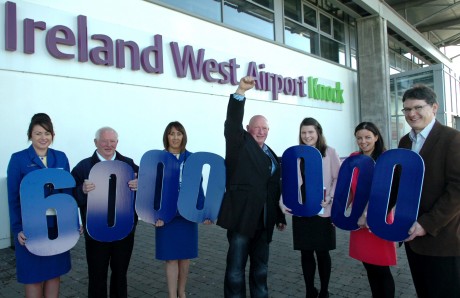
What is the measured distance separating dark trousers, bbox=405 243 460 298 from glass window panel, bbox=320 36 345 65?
38.6ft

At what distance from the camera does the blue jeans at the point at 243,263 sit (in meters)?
2.82

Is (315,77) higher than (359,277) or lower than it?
higher

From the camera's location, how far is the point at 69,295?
3590mm

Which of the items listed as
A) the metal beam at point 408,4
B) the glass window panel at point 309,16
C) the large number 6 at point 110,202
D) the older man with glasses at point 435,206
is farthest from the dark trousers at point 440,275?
the metal beam at point 408,4

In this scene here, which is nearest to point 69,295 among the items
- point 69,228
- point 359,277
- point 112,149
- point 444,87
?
point 69,228

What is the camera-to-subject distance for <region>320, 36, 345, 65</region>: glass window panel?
13140 mm

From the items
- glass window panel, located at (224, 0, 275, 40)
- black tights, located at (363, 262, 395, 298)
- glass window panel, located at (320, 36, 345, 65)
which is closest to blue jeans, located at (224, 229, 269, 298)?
black tights, located at (363, 262, 395, 298)

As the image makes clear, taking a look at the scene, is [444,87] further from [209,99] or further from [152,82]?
[152,82]

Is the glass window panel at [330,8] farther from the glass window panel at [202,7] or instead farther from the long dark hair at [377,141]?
the long dark hair at [377,141]

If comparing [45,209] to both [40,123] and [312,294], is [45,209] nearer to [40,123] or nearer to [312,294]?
[40,123]

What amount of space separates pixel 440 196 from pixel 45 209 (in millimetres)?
2708

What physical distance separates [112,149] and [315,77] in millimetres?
10100

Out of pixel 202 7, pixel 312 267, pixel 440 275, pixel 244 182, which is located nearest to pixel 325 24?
pixel 202 7

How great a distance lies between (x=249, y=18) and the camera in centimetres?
978
